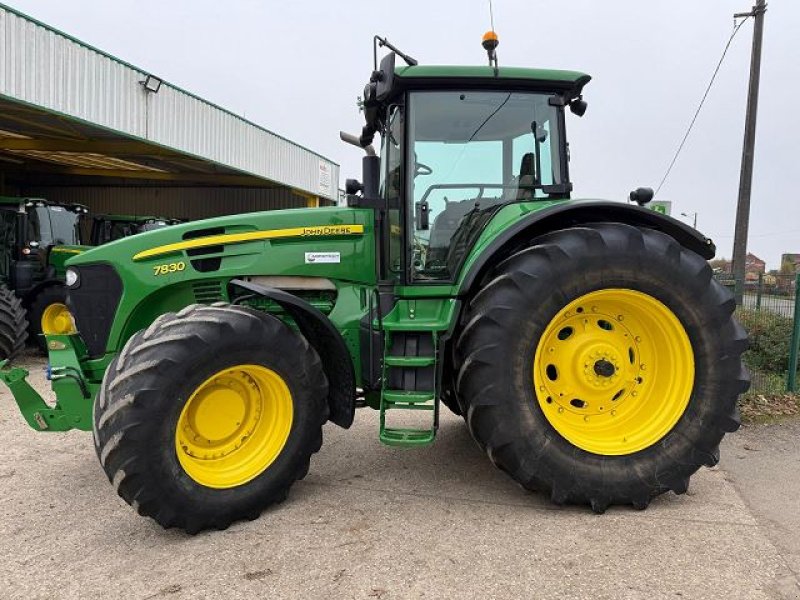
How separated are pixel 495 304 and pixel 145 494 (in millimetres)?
1891

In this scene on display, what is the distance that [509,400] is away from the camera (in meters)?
3.00

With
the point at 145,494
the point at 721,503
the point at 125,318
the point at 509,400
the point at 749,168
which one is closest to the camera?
the point at 145,494

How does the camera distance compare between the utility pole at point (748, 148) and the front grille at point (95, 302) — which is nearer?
the front grille at point (95, 302)

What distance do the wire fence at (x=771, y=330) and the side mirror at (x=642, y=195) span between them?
2596mm

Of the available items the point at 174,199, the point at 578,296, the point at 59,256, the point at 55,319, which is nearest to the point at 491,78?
the point at 578,296

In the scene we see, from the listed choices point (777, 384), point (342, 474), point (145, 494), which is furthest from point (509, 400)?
point (777, 384)

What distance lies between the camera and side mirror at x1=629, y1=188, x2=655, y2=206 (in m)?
3.67

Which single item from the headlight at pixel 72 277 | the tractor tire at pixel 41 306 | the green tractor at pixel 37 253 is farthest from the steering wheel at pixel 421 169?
the tractor tire at pixel 41 306

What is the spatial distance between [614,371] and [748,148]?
9.29m

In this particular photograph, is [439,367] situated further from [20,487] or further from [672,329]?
[20,487]

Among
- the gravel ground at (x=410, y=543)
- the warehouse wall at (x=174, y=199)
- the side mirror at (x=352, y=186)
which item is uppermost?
the warehouse wall at (x=174, y=199)

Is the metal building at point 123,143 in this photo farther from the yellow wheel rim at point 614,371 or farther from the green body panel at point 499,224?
the yellow wheel rim at point 614,371

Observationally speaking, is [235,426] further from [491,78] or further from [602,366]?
[491,78]

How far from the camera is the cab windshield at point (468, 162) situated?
3.42 m
